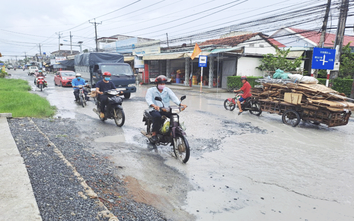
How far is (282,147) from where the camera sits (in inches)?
227

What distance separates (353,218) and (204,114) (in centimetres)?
684

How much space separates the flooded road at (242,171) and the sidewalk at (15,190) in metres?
1.22

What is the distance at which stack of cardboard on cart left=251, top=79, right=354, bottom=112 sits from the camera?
6.88m

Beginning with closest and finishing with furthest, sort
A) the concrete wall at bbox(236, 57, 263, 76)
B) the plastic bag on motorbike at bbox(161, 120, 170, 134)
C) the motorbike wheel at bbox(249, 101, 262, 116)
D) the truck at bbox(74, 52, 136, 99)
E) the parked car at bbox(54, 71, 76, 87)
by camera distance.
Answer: the plastic bag on motorbike at bbox(161, 120, 170, 134)
the motorbike wheel at bbox(249, 101, 262, 116)
the truck at bbox(74, 52, 136, 99)
the concrete wall at bbox(236, 57, 263, 76)
the parked car at bbox(54, 71, 76, 87)

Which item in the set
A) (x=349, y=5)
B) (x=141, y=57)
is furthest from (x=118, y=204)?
(x=141, y=57)

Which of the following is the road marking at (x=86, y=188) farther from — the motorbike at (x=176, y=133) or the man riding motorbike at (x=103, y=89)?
the man riding motorbike at (x=103, y=89)

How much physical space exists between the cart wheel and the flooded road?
1.29 feet

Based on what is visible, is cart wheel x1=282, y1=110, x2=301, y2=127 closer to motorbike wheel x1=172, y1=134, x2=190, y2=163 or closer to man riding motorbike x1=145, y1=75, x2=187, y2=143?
man riding motorbike x1=145, y1=75, x2=187, y2=143

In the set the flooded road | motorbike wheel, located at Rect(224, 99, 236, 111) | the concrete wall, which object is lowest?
→ the flooded road

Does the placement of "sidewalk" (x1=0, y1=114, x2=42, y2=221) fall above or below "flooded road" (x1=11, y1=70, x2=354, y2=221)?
above

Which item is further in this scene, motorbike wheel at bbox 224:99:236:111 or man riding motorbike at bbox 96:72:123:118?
motorbike wheel at bbox 224:99:236:111

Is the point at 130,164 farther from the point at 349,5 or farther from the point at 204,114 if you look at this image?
the point at 349,5

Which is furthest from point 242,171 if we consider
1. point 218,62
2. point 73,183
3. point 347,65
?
point 218,62

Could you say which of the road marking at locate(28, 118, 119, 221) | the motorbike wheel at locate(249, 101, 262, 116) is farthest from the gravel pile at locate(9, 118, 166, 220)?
the motorbike wheel at locate(249, 101, 262, 116)
